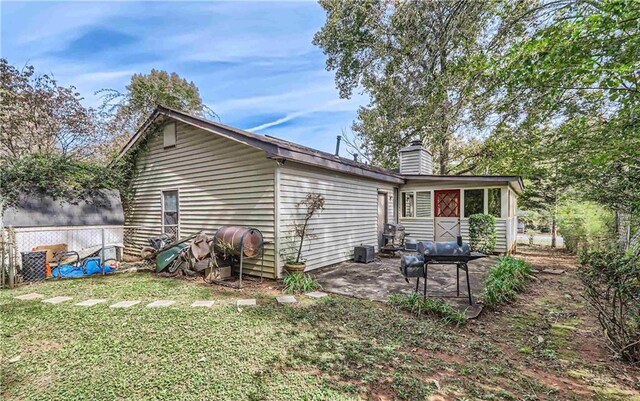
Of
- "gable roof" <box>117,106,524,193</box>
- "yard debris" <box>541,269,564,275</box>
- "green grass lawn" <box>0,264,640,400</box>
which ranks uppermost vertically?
"gable roof" <box>117,106,524,193</box>

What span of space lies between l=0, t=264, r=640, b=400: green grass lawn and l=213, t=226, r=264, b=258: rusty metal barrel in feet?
4.58

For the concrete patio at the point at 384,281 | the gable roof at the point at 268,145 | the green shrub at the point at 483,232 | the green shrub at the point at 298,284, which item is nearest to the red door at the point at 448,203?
the green shrub at the point at 483,232

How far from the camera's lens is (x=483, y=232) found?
9570 mm

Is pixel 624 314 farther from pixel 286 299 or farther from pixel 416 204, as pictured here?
pixel 416 204

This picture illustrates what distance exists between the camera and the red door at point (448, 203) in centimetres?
1044

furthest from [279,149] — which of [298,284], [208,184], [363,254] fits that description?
[363,254]

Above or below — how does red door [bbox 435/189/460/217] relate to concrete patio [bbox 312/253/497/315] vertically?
above

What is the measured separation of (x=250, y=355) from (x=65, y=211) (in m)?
7.47

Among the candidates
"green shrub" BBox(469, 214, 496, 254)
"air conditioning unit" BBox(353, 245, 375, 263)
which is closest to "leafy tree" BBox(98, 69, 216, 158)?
"air conditioning unit" BBox(353, 245, 375, 263)

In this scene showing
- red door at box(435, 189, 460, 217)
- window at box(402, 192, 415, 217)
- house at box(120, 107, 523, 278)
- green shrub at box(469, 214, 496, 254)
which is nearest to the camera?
house at box(120, 107, 523, 278)

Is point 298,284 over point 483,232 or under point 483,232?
under

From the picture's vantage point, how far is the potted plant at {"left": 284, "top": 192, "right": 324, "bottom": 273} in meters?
5.88

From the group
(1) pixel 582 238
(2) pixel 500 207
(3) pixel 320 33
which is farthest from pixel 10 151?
(1) pixel 582 238

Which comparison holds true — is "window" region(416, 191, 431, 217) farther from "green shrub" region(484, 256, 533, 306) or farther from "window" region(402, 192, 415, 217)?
"green shrub" region(484, 256, 533, 306)
